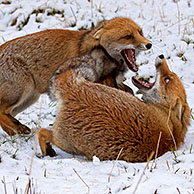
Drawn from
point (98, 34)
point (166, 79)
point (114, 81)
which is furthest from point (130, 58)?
point (166, 79)

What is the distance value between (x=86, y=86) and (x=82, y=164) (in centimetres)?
123

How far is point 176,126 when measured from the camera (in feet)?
19.5

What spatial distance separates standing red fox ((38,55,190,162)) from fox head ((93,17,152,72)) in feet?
4.17

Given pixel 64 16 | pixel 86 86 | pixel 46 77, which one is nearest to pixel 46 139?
pixel 86 86

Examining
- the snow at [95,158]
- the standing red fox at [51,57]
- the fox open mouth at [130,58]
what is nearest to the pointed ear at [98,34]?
the standing red fox at [51,57]

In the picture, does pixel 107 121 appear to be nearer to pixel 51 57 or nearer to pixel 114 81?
pixel 114 81

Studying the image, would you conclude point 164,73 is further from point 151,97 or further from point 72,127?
point 72,127

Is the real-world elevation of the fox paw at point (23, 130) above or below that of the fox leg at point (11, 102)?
below

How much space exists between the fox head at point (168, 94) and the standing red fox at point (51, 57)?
2.81 ft

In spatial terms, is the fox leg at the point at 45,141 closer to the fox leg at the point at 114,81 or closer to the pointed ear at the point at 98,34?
the fox leg at the point at 114,81

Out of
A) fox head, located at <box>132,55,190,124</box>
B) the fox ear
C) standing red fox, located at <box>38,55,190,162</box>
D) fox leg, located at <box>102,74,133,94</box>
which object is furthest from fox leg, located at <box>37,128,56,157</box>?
the fox ear

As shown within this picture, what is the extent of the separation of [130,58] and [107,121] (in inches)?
98.8

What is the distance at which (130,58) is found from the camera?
24.7 feet

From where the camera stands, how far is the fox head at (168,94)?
6113 mm
